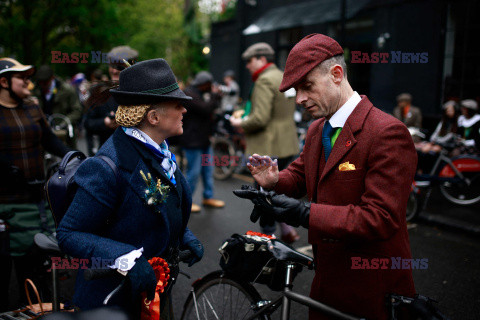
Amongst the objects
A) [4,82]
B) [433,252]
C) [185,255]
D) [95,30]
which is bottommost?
[433,252]

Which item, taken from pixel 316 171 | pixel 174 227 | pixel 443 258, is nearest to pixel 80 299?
pixel 174 227

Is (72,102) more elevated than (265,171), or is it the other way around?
(72,102)

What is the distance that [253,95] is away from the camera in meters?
5.27

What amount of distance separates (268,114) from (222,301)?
2.89 m

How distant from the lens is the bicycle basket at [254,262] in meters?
2.47

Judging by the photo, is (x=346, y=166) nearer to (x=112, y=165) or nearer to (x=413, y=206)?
(x=112, y=165)

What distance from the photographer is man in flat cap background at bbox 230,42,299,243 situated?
5125 mm

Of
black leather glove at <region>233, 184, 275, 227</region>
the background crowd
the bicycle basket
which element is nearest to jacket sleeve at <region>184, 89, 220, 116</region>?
the background crowd

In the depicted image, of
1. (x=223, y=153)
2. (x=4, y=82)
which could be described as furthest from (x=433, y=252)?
(x=223, y=153)

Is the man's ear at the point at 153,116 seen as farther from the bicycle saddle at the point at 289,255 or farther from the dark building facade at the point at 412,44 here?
the dark building facade at the point at 412,44

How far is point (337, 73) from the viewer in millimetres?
1991

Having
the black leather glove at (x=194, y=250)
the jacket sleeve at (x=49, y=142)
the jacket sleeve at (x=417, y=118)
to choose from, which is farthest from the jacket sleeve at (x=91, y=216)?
the jacket sleeve at (x=417, y=118)

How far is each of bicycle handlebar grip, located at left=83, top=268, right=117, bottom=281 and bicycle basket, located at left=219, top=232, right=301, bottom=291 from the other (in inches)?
33.4

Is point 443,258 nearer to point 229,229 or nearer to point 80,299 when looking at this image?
point 229,229
